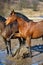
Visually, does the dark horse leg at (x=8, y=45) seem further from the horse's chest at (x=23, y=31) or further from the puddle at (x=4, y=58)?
the horse's chest at (x=23, y=31)

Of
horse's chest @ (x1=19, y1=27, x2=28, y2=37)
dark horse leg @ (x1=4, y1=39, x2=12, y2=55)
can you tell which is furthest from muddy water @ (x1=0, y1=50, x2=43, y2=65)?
horse's chest @ (x1=19, y1=27, x2=28, y2=37)

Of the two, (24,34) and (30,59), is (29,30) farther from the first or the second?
(30,59)

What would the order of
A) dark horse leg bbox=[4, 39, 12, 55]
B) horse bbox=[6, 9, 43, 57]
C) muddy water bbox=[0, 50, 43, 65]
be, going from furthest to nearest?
dark horse leg bbox=[4, 39, 12, 55] → horse bbox=[6, 9, 43, 57] → muddy water bbox=[0, 50, 43, 65]

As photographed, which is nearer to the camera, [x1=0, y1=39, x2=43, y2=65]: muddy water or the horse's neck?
[x1=0, y1=39, x2=43, y2=65]: muddy water

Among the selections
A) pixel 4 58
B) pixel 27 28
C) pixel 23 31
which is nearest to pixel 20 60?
pixel 4 58

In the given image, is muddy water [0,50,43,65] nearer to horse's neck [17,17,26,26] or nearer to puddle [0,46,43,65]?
puddle [0,46,43,65]

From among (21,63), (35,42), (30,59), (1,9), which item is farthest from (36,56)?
(1,9)

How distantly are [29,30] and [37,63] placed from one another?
1.43 m

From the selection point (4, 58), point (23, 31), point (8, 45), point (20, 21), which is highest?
point (20, 21)

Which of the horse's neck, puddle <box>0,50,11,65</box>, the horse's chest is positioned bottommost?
puddle <box>0,50,11,65</box>

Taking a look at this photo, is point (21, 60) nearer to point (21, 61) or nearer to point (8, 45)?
point (21, 61)

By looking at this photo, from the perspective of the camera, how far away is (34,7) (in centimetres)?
3362

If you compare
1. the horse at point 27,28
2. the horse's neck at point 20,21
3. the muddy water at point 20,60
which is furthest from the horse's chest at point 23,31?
the muddy water at point 20,60

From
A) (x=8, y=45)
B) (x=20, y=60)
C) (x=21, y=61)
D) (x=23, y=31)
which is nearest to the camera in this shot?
(x=21, y=61)
